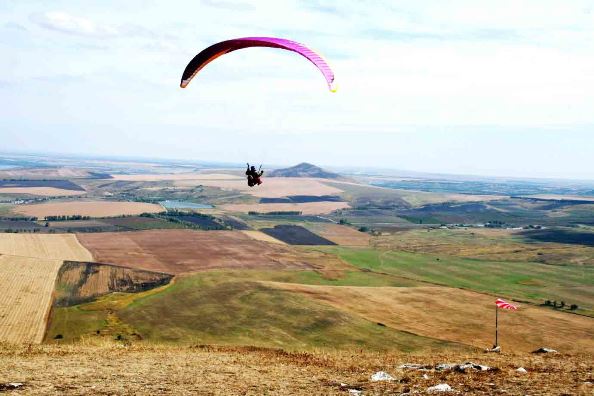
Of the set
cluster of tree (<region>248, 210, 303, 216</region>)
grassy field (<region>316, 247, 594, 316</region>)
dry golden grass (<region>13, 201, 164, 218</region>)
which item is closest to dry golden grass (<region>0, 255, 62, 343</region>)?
grassy field (<region>316, 247, 594, 316</region>)

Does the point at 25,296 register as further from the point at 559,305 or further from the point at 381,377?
the point at 559,305

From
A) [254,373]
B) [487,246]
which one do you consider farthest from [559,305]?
[254,373]

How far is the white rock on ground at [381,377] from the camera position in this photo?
54.9ft

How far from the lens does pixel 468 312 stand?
62.5 m

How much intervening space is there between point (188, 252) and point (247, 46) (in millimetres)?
81598

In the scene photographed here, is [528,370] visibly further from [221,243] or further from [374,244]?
[374,244]

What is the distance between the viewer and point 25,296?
62031 mm

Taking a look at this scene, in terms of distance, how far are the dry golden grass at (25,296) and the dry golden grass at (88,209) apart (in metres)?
78.0

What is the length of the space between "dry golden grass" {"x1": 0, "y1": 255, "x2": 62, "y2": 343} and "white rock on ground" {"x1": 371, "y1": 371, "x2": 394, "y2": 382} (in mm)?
32900

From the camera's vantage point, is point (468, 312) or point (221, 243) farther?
point (221, 243)

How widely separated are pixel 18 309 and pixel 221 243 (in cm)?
5997

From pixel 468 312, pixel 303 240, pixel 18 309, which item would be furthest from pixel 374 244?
pixel 18 309

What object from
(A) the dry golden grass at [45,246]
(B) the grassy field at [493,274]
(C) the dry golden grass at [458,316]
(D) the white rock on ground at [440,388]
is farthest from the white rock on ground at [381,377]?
(A) the dry golden grass at [45,246]

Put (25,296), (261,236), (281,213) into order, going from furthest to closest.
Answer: (281,213), (261,236), (25,296)
